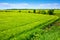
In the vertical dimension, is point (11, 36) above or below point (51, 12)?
above

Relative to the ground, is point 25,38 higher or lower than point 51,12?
higher

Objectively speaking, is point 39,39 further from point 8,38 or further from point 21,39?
point 8,38

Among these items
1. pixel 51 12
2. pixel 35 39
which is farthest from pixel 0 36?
pixel 51 12

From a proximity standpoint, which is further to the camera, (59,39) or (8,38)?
(59,39)

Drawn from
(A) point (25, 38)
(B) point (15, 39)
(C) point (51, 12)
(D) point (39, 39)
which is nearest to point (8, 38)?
(B) point (15, 39)

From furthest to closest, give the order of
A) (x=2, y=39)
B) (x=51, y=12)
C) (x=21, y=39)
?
(x=51, y=12)
(x=21, y=39)
(x=2, y=39)

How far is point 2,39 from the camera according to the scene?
18984mm

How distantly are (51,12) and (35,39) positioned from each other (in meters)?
83.9

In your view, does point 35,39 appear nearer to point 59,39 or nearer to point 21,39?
point 21,39

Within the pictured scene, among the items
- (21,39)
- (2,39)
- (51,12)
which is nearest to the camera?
(2,39)

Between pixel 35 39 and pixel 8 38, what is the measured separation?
11.2ft

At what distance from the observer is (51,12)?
340 ft

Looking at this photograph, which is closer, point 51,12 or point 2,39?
point 2,39

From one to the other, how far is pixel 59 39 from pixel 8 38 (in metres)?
6.62
